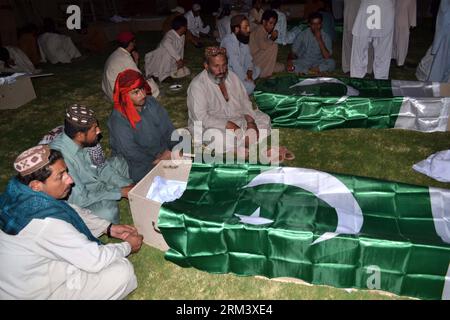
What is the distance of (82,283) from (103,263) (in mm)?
288

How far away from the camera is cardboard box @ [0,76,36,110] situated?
728cm

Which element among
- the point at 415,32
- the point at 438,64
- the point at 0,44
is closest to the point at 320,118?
the point at 438,64

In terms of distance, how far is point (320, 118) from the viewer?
230 inches

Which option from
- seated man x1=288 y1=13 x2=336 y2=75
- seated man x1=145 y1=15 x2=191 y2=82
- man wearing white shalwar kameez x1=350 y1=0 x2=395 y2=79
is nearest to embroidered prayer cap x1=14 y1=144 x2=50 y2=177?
seated man x1=145 y1=15 x2=191 y2=82

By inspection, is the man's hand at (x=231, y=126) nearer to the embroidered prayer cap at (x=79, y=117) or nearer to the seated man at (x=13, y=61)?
the embroidered prayer cap at (x=79, y=117)

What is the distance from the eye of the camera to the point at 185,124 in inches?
253

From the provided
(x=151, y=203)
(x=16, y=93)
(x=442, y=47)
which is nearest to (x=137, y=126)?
(x=151, y=203)

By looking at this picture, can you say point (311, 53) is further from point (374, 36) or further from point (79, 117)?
point (79, 117)

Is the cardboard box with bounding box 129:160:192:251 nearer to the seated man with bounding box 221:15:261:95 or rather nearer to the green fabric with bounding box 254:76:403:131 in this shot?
the green fabric with bounding box 254:76:403:131

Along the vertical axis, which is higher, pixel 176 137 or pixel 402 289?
pixel 176 137

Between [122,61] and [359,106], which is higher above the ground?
[122,61]

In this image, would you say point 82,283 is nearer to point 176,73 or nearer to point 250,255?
point 250,255

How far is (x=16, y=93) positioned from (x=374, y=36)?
7.26 meters

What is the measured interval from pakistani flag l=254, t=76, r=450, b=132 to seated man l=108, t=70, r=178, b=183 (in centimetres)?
202
